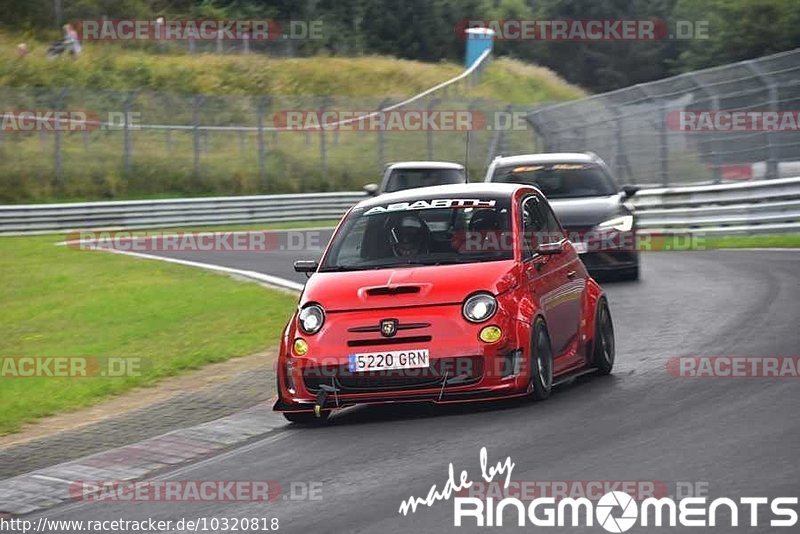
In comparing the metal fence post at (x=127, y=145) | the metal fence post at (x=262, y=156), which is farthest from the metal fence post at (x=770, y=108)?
the metal fence post at (x=127, y=145)

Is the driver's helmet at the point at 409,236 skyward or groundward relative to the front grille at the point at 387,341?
skyward

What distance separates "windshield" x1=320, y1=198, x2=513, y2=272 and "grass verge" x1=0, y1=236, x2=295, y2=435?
9.23 feet

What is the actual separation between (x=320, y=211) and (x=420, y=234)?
96.1 ft

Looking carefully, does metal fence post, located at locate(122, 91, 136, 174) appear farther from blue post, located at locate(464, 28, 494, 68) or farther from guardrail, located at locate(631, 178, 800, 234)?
blue post, located at locate(464, 28, 494, 68)

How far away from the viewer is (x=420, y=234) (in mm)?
10359

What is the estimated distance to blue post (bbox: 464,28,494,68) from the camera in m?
71.8

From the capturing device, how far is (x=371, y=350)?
9445 mm

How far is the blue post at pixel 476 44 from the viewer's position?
71.8 metres


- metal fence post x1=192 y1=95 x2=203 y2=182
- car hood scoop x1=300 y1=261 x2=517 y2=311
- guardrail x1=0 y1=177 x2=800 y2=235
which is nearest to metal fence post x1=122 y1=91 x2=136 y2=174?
metal fence post x1=192 y1=95 x2=203 y2=182

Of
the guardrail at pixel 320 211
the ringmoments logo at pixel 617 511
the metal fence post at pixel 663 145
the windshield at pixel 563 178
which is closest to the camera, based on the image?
the ringmoments logo at pixel 617 511

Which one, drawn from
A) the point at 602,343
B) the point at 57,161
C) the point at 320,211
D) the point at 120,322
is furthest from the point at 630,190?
the point at 57,161

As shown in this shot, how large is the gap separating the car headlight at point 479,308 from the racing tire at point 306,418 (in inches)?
45.2

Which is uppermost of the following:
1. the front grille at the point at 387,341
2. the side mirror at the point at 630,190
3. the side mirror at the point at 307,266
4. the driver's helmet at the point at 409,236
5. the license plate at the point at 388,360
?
the driver's helmet at the point at 409,236

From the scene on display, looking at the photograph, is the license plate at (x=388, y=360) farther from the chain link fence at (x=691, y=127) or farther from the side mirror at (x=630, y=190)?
the chain link fence at (x=691, y=127)
